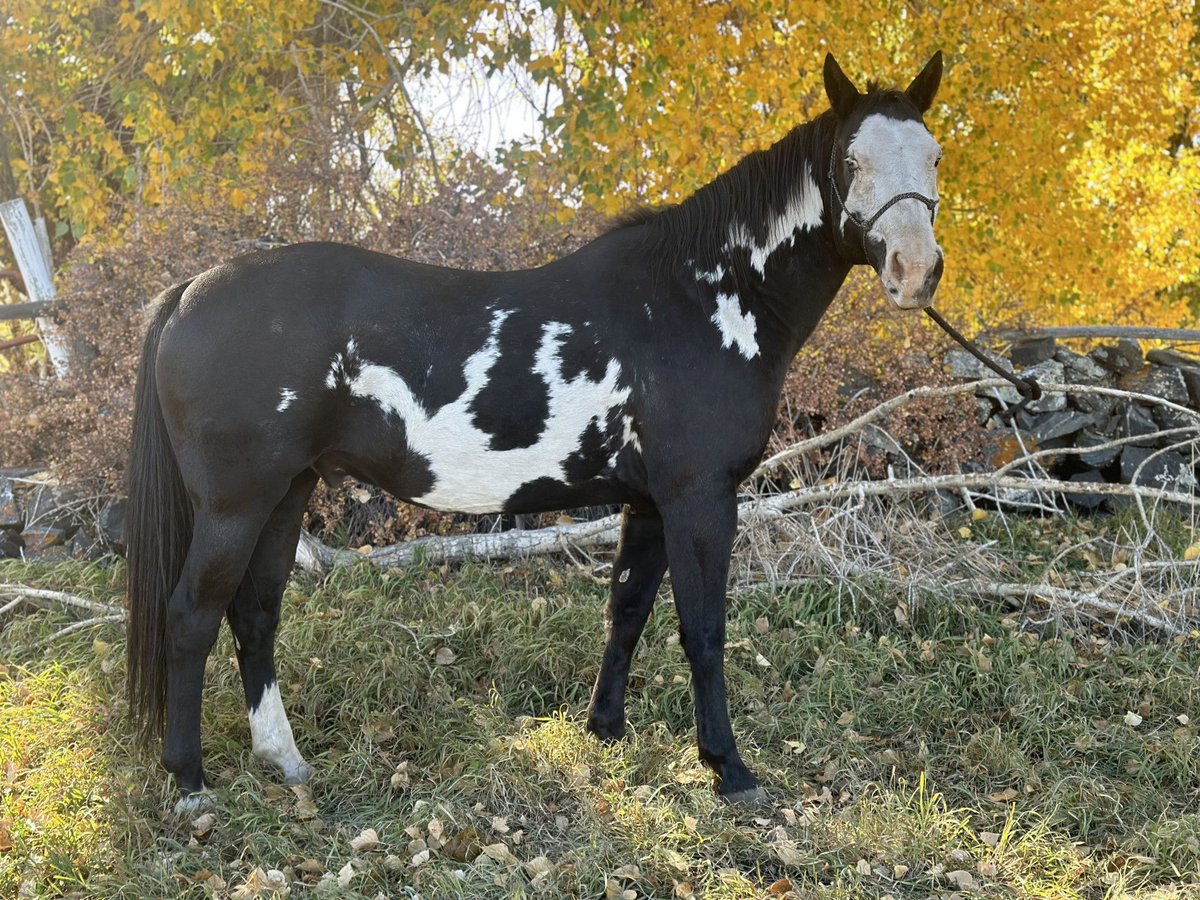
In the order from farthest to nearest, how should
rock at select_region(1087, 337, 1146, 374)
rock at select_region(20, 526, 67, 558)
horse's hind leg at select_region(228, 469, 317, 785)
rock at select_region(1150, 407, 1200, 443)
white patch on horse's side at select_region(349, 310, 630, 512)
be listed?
rock at select_region(1087, 337, 1146, 374), rock at select_region(1150, 407, 1200, 443), rock at select_region(20, 526, 67, 558), horse's hind leg at select_region(228, 469, 317, 785), white patch on horse's side at select_region(349, 310, 630, 512)

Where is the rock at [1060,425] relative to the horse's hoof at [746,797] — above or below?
above

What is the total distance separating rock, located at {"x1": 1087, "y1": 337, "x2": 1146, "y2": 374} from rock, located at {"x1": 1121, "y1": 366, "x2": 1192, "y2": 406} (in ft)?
0.45

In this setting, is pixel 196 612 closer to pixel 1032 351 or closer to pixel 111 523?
pixel 111 523

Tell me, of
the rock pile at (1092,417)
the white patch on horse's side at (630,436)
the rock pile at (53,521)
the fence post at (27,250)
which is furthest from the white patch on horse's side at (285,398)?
Answer: the fence post at (27,250)

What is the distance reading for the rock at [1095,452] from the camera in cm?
622

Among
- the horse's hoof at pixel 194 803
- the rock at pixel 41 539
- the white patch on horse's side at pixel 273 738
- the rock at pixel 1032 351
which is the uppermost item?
the rock at pixel 1032 351

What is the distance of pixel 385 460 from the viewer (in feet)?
10.6

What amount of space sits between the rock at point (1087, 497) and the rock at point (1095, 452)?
69 mm

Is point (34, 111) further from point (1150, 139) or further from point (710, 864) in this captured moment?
point (1150, 139)

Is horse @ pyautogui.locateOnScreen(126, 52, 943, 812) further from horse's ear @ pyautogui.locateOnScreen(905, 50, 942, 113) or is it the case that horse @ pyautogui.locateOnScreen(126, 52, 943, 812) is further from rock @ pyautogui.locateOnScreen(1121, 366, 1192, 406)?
rock @ pyautogui.locateOnScreen(1121, 366, 1192, 406)

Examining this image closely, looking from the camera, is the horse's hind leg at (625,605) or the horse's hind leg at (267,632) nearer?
the horse's hind leg at (267,632)

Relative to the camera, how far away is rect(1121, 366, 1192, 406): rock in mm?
6508

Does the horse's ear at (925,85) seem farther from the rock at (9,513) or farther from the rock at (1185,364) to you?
the rock at (9,513)

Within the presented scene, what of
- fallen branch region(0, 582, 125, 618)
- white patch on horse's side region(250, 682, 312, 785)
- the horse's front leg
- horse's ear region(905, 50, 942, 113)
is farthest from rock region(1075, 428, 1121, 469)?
fallen branch region(0, 582, 125, 618)
